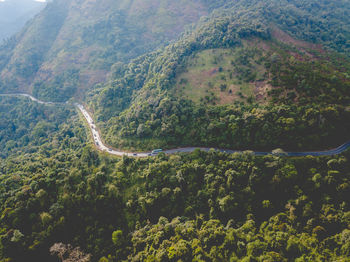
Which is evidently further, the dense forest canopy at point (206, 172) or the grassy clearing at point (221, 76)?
the grassy clearing at point (221, 76)

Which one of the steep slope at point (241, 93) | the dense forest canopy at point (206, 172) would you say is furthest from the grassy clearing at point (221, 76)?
the dense forest canopy at point (206, 172)

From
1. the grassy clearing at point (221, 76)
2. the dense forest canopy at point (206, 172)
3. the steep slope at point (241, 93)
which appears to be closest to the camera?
the dense forest canopy at point (206, 172)

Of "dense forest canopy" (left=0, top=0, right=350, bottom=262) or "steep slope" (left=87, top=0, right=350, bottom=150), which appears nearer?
"dense forest canopy" (left=0, top=0, right=350, bottom=262)

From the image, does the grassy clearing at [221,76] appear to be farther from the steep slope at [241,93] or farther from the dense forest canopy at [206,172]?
the dense forest canopy at [206,172]

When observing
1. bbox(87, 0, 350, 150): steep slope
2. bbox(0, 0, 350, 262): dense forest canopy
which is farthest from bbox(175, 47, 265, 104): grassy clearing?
bbox(0, 0, 350, 262): dense forest canopy

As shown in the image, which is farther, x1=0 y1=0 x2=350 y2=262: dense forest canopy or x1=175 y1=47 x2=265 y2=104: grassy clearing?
x1=175 y1=47 x2=265 y2=104: grassy clearing

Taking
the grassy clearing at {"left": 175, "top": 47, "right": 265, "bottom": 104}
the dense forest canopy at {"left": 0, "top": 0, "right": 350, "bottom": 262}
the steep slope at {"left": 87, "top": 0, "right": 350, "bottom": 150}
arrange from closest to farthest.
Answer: the dense forest canopy at {"left": 0, "top": 0, "right": 350, "bottom": 262}
the steep slope at {"left": 87, "top": 0, "right": 350, "bottom": 150}
the grassy clearing at {"left": 175, "top": 47, "right": 265, "bottom": 104}

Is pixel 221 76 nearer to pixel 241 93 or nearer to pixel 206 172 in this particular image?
pixel 241 93

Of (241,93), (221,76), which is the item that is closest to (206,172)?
(241,93)

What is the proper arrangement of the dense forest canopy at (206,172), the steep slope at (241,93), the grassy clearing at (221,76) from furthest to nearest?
the grassy clearing at (221,76) < the steep slope at (241,93) < the dense forest canopy at (206,172)

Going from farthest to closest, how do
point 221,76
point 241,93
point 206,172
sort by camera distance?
point 221,76 → point 241,93 → point 206,172

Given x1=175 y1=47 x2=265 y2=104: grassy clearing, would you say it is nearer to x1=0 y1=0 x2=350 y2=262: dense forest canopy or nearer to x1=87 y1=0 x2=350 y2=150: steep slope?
x1=87 y1=0 x2=350 y2=150: steep slope

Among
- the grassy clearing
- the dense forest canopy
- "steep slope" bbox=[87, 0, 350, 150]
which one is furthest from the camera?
the grassy clearing
